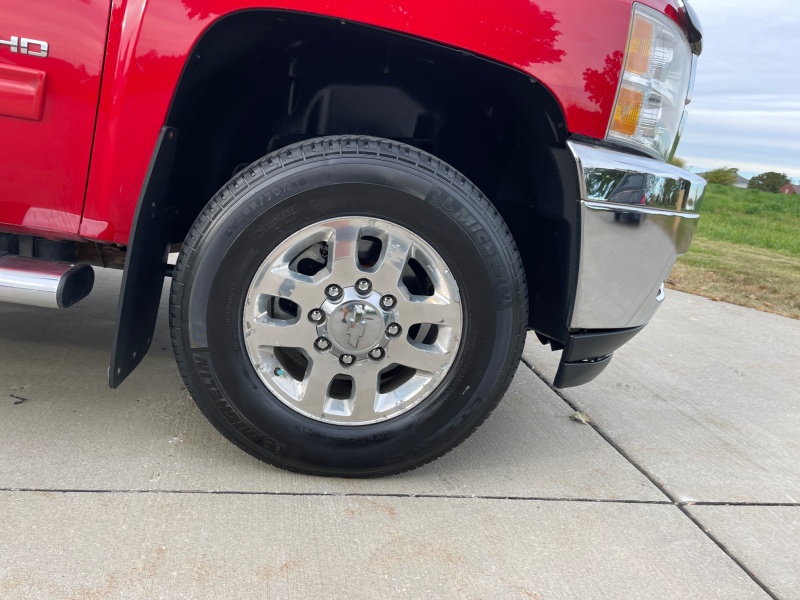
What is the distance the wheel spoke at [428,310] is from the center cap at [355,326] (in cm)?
7

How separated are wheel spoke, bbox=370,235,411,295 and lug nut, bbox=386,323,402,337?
0.33 ft

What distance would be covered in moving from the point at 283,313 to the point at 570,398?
147cm

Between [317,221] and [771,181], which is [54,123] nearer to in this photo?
[317,221]

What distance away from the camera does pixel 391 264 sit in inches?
80.7

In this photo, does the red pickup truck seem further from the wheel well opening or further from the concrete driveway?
the concrete driveway

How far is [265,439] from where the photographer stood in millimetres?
2102

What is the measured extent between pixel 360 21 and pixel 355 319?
0.81 metres

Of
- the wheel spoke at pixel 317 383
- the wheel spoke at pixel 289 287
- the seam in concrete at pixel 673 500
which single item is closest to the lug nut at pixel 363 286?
the wheel spoke at pixel 289 287

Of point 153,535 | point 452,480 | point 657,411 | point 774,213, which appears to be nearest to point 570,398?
point 657,411

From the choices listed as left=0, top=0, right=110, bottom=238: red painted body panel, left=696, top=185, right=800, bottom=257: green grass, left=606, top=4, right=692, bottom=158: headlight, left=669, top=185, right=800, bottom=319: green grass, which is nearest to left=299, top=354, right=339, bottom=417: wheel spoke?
left=0, top=0, right=110, bottom=238: red painted body panel

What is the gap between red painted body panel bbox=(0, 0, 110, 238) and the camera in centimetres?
187

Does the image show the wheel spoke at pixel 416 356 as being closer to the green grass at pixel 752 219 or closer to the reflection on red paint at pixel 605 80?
the reflection on red paint at pixel 605 80

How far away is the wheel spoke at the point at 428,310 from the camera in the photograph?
81.7 inches

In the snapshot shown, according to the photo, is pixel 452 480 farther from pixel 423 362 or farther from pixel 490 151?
pixel 490 151
